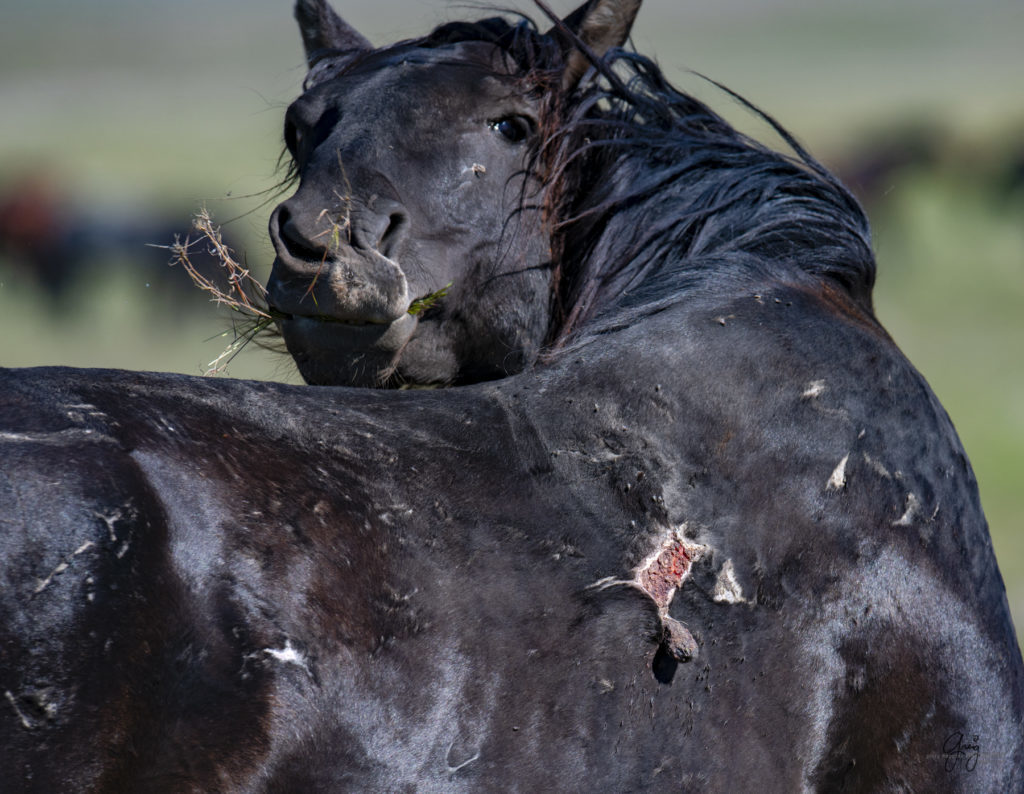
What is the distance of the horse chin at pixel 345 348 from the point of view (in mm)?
3008

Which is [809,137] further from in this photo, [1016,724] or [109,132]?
[1016,724]

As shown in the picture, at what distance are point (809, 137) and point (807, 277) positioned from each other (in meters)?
25.7

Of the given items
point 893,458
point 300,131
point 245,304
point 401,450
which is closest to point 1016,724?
point 893,458

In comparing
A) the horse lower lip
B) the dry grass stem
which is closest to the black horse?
the horse lower lip

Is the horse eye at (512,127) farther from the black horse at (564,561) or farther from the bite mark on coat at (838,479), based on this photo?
the bite mark on coat at (838,479)

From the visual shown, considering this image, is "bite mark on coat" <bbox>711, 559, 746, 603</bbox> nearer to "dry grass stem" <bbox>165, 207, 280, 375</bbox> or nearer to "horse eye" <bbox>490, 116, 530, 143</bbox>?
"dry grass stem" <bbox>165, 207, 280, 375</bbox>

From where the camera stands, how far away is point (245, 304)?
3078 millimetres

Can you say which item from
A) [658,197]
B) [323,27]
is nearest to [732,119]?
[323,27]

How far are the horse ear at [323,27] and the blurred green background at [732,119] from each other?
17 cm

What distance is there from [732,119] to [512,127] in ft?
60.3

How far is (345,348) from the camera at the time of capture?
304 centimetres

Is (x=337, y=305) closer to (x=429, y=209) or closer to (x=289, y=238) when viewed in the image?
(x=289, y=238)

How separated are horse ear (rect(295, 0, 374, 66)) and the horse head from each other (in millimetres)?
761

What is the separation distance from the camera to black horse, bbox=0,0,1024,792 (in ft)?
4.62
